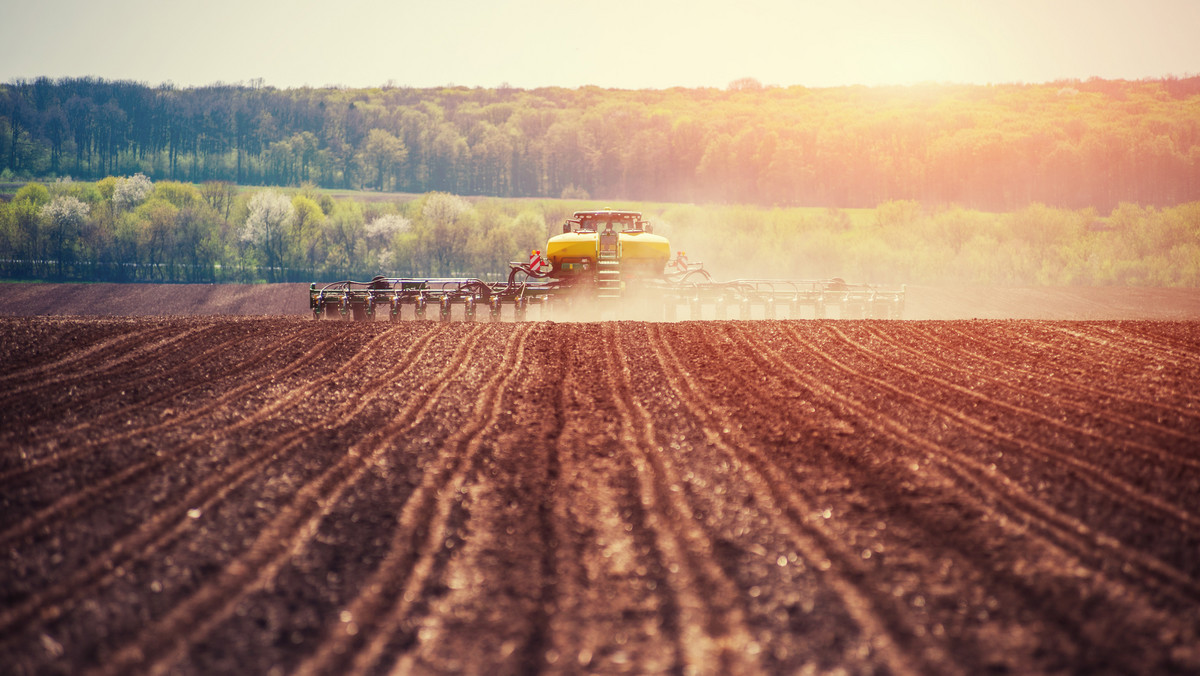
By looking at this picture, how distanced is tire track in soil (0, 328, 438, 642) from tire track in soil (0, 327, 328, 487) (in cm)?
88

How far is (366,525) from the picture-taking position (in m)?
5.65

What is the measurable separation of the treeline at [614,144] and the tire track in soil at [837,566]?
54.4 m

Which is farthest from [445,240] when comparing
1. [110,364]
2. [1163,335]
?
[1163,335]

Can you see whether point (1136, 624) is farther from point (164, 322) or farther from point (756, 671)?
point (164, 322)

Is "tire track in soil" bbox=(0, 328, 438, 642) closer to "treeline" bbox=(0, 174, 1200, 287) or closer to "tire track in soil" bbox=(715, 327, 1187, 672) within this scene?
"tire track in soil" bbox=(715, 327, 1187, 672)

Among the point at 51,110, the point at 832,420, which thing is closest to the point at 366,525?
the point at 832,420

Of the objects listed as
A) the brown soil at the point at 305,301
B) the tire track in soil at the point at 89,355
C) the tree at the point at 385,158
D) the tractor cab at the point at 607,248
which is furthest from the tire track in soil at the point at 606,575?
the tree at the point at 385,158

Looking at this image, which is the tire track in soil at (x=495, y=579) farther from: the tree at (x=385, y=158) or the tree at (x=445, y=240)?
the tree at (x=385, y=158)

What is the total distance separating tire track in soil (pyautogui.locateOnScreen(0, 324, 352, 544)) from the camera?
5636mm

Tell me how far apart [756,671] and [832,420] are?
554cm

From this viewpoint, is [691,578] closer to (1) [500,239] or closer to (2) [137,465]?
(2) [137,465]

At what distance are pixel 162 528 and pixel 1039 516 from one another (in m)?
5.81

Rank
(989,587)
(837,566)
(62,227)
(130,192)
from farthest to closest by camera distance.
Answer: (130,192), (62,227), (837,566), (989,587)

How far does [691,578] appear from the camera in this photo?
4.78 m
